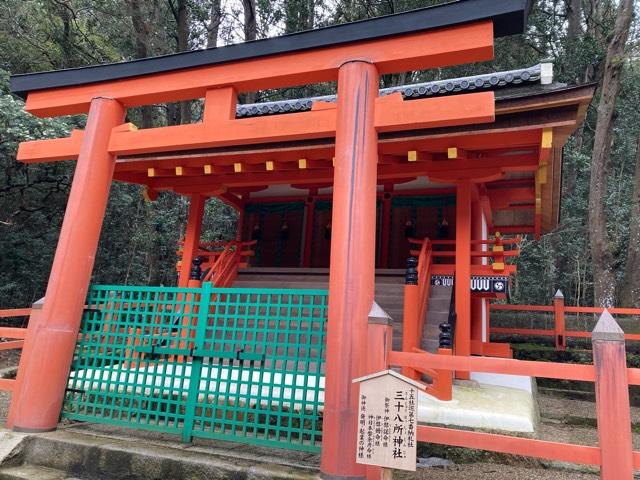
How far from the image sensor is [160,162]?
686 centimetres

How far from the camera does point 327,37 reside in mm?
3992

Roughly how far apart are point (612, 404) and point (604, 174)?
11.2 metres

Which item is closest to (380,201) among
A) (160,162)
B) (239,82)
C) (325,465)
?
(160,162)

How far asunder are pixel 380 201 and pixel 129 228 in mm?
11110

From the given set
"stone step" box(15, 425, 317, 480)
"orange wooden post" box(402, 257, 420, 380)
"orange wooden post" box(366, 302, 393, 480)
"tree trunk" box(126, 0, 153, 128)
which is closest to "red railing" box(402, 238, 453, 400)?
"orange wooden post" box(402, 257, 420, 380)

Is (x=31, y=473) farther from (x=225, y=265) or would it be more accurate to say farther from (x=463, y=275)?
(x=463, y=275)

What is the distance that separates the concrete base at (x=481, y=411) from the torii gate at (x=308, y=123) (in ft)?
5.61

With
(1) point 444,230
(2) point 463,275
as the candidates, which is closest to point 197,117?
(1) point 444,230

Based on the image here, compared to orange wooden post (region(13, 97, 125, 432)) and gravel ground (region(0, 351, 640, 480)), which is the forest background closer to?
gravel ground (region(0, 351, 640, 480))

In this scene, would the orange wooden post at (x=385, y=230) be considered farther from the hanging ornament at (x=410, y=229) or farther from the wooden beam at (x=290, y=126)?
the wooden beam at (x=290, y=126)

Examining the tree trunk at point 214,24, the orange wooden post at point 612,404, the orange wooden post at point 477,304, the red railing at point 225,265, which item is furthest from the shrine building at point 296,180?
the tree trunk at point 214,24

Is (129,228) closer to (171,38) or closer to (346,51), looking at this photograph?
(171,38)

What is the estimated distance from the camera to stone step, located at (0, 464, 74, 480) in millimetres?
3684

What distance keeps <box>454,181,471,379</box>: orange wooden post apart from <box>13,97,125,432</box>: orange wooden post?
191 inches
